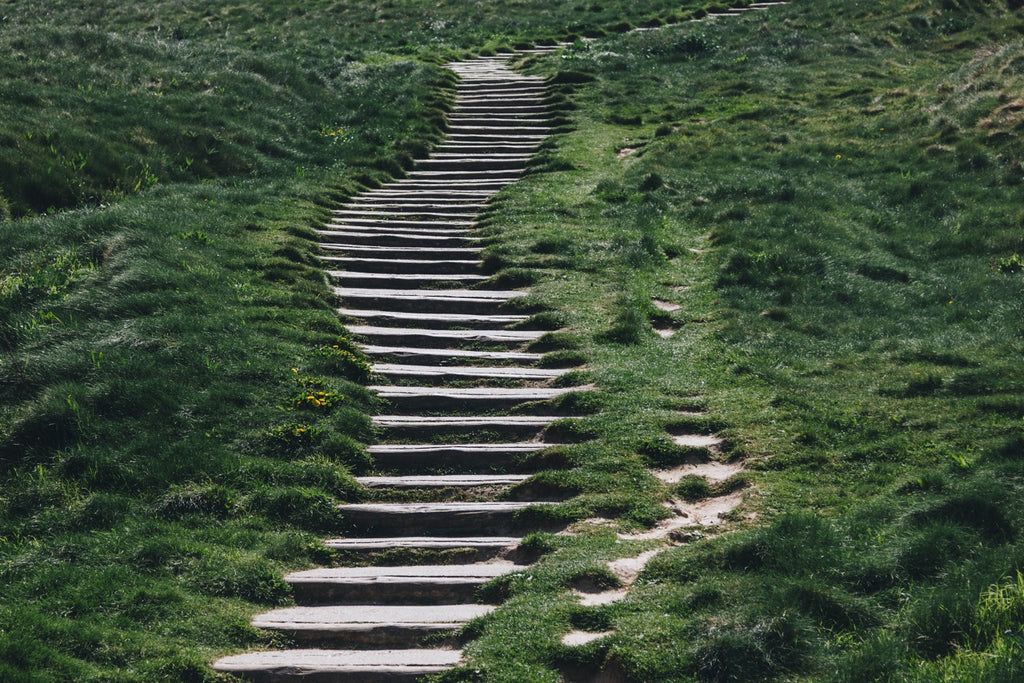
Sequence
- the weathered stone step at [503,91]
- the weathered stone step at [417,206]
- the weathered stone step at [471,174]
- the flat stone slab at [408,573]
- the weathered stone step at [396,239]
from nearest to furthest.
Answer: the flat stone slab at [408,573] → the weathered stone step at [396,239] → the weathered stone step at [417,206] → the weathered stone step at [471,174] → the weathered stone step at [503,91]

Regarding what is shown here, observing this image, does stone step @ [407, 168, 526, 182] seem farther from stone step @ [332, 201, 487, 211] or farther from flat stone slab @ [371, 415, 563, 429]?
flat stone slab @ [371, 415, 563, 429]

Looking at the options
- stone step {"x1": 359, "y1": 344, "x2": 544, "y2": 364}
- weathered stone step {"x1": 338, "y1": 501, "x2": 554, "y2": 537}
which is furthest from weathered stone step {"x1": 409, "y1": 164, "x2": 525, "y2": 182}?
weathered stone step {"x1": 338, "y1": 501, "x2": 554, "y2": 537}

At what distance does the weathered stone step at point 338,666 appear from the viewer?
7191 mm

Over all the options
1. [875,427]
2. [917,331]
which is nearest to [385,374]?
[875,427]

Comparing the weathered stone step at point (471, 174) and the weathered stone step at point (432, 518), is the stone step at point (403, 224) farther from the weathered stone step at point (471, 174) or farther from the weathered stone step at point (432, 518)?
the weathered stone step at point (432, 518)

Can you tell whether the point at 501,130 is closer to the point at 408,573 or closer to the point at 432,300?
the point at 432,300

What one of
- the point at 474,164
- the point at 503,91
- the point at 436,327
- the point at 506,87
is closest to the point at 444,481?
the point at 436,327

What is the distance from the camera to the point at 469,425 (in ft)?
37.2

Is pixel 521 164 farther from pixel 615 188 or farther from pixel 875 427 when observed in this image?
pixel 875 427

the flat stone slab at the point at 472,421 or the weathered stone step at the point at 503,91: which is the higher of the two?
the weathered stone step at the point at 503,91

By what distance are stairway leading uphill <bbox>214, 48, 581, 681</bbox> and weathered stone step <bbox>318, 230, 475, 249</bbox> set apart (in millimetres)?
34

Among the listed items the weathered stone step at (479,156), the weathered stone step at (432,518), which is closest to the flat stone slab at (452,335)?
the weathered stone step at (432,518)

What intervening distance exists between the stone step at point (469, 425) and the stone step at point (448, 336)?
2.31m

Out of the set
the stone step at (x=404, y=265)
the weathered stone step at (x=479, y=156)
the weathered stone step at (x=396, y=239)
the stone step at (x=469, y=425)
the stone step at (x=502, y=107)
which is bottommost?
the stone step at (x=469, y=425)
